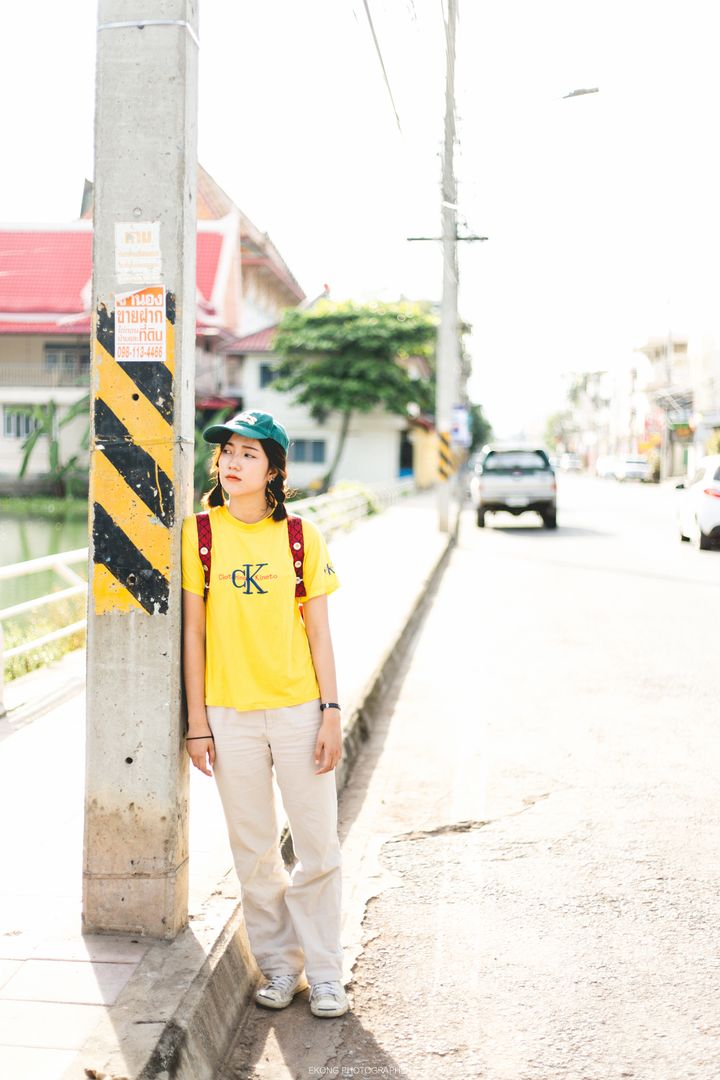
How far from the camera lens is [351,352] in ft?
130

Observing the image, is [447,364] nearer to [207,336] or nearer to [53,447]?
[53,447]

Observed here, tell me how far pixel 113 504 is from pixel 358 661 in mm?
5371

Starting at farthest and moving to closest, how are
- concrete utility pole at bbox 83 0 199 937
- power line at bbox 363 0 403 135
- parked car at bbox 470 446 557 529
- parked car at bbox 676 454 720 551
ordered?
1. parked car at bbox 470 446 557 529
2. parked car at bbox 676 454 720 551
3. power line at bbox 363 0 403 135
4. concrete utility pole at bbox 83 0 199 937

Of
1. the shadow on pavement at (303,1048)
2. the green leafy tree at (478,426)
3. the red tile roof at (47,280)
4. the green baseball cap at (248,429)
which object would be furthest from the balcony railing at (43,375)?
the green leafy tree at (478,426)

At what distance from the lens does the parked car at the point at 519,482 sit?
2409 centimetres

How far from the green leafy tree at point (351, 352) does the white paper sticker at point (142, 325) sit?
35.7 meters

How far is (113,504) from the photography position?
3445 mm

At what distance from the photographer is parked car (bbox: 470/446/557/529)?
2409cm

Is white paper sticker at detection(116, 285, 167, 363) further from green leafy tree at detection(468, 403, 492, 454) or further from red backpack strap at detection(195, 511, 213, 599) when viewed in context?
green leafy tree at detection(468, 403, 492, 454)

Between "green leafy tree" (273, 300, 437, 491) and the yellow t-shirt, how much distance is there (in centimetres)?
3587

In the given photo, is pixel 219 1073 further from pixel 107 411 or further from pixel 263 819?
pixel 107 411

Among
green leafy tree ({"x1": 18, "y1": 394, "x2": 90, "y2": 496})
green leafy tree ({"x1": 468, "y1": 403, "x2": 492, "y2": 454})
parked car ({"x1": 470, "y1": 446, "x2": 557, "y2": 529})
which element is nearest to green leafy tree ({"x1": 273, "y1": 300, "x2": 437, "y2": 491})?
parked car ({"x1": 470, "y1": 446, "x2": 557, "y2": 529})

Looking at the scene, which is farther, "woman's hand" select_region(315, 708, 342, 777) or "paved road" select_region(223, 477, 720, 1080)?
"woman's hand" select_region(315, 708, 342, 777)

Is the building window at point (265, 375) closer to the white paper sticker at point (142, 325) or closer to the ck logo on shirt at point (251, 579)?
the white paper sticker at point (142, 325)
